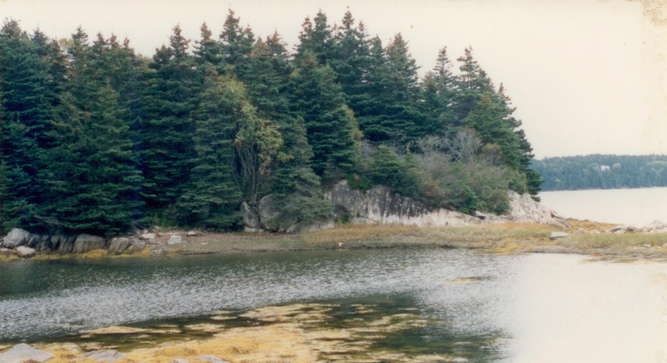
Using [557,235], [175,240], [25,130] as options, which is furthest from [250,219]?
[557,235]

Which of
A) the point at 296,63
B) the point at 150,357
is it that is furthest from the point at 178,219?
the point at 150,357

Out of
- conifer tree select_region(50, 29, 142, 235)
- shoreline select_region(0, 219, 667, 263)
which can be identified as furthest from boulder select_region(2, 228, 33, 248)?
conifer tree select_region(50, 29, 142, 235)

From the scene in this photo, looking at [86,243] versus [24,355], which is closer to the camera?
[24,355]

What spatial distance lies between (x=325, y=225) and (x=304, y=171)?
19.8 feet

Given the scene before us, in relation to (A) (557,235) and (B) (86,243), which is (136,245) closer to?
(B) (86,243)

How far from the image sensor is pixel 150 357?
25.5 metres

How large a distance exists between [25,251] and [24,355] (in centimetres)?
4186

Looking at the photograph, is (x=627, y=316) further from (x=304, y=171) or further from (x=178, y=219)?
(x=178, y=219)

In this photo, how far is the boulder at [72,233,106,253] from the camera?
65125mm

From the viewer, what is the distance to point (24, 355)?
25625 millimetres

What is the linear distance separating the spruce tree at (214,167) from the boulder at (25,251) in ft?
47.5

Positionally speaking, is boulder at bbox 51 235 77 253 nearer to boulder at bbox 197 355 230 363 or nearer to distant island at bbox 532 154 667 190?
boulder at bbox 197 355 230 363

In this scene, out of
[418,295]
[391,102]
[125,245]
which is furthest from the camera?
[391,102]

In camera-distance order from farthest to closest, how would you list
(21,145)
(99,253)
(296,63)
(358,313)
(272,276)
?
(296,63) → (21,145) → (99,253) → (272,276) → (358,313)
